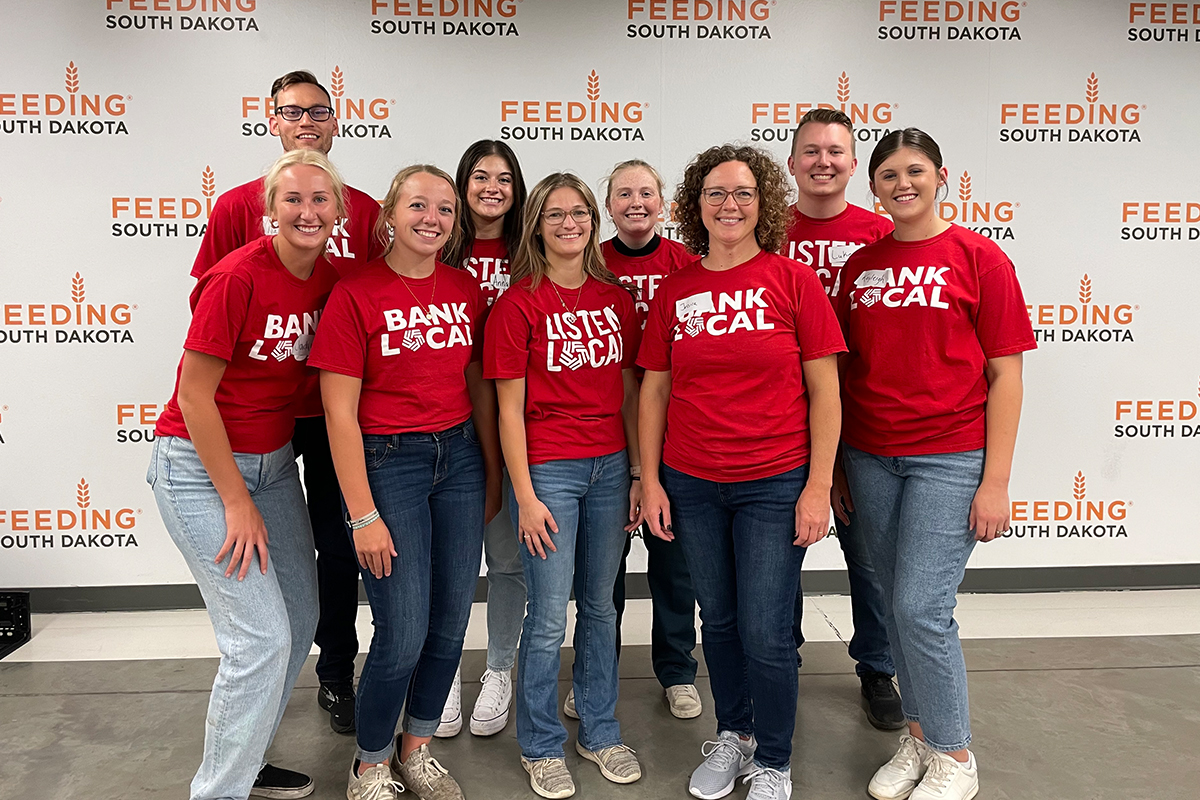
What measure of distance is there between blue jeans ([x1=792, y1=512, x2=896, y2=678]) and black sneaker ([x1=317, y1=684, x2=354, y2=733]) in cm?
136

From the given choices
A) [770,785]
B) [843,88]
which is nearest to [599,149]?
[843,88]

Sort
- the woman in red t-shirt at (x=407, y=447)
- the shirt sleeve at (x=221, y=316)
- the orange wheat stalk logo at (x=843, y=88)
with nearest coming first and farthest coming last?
the shirt sleeve at (x=221, y=316)
the woman in red t-shirt at (x=407, y=447)
the orange wheat stalk logo at (x=843, y=88)

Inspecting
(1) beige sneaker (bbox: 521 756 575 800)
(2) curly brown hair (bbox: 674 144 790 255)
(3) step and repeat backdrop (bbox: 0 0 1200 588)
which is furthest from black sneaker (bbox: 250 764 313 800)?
(2) curly brown hair (bbox: 674 144 790 255)

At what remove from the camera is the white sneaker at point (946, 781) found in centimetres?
202

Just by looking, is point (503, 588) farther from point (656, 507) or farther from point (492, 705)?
point (656, 507)

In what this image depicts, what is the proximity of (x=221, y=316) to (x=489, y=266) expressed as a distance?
762 millimetres

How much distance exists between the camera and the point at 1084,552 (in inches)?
145

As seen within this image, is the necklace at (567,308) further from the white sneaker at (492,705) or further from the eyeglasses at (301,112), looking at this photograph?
the white sneaker at (492,705)

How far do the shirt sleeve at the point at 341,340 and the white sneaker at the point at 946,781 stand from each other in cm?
171

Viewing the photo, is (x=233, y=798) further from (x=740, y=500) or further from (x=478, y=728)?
(x=740, y=500)

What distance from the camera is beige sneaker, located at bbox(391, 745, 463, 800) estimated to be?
6.75 feet

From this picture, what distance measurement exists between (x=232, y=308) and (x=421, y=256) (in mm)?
439

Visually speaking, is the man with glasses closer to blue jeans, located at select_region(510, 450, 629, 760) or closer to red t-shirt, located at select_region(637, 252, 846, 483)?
blue jeans, located at select_region(510, 450, 629, 760)

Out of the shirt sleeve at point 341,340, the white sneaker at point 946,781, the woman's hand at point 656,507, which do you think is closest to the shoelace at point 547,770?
the woman's hand at point 656,507
